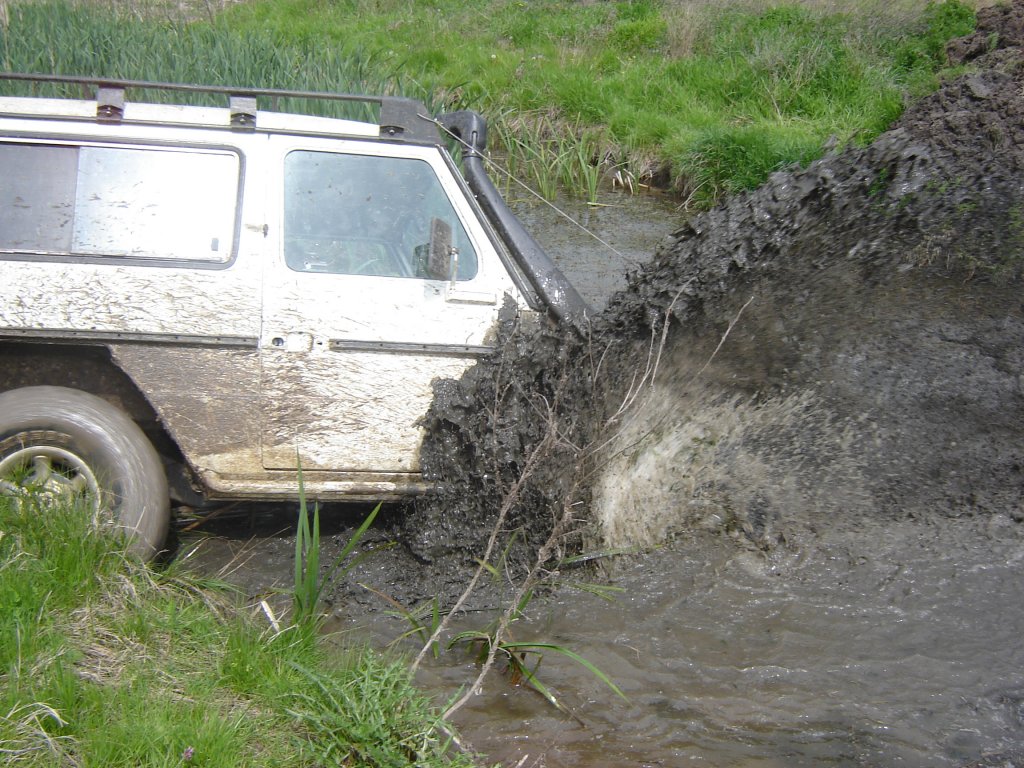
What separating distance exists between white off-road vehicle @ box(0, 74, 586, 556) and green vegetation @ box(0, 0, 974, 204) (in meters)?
3.57

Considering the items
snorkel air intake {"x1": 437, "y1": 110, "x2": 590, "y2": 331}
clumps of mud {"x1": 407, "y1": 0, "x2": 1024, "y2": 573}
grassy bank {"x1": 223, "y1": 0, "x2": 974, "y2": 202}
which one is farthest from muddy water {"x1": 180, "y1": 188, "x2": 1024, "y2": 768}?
grassy bank {"x1": 223, "y1": 0, "x2": 974, "y2": 202}

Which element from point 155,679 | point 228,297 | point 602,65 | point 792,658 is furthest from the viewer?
point 602,65

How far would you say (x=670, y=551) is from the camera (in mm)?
4543

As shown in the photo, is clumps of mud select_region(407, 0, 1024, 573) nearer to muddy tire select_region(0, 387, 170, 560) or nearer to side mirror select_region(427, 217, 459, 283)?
side mirror select_region(427, 217, 459, 283)

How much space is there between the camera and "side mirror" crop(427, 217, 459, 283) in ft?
12.5

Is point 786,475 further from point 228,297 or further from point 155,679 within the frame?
point 155,679

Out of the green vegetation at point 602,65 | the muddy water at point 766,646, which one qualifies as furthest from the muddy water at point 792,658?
the green vegetation at point 602,65

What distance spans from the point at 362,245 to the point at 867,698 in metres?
2.77

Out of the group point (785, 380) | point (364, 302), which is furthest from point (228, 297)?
point (785, 380)

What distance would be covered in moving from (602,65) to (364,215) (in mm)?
10489

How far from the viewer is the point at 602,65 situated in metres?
13.6

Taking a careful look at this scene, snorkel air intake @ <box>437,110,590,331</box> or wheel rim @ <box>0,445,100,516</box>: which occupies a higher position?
snorkel air intake @ <box>437,110,590,331</box>

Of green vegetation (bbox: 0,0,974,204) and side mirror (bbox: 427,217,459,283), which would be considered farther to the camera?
green vegetation (bbox: 0,0,974,204)

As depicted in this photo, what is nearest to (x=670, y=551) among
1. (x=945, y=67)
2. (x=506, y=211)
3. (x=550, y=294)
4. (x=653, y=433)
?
(x=653, y=433)
